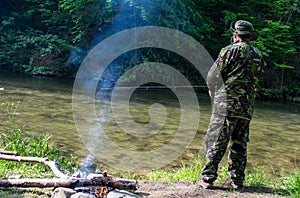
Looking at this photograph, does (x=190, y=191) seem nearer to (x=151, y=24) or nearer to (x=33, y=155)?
(x=33, y=155)

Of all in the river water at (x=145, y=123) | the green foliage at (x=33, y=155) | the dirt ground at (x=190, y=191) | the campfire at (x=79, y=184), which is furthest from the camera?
the river water at (x=145, y=123)

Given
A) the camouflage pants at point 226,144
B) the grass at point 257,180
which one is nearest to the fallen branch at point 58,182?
the camouflage pants at point 226,144

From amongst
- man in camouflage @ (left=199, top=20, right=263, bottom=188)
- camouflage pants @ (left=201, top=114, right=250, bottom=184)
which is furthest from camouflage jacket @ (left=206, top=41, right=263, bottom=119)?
camouflage pants @ (left=201, top=114, right=250, bottom=184)

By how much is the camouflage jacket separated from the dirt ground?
2.87 ft

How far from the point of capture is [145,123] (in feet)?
29.9

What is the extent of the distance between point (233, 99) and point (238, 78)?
0.81 ft

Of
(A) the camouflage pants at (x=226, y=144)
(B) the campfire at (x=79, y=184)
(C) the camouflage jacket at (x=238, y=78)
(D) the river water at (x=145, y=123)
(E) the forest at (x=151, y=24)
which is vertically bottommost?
(D) the river water at (x=145, y=123)

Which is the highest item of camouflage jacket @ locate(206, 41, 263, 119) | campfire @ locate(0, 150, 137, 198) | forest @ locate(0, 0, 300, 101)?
forest @ locate(0, 0, 300, 101)

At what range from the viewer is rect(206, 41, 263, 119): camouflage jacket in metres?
3.93

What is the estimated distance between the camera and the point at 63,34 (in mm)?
22766

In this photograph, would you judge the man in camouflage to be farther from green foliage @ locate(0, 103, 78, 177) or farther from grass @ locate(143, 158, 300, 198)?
green foliage @ locate(0, 103, 78, 177)

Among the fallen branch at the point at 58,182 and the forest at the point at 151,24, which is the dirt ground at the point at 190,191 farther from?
the forest at the point at 151,24

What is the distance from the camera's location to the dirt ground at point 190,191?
3758 millimetres

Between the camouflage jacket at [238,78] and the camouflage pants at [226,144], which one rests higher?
the camouflage jacket at [238,78]
